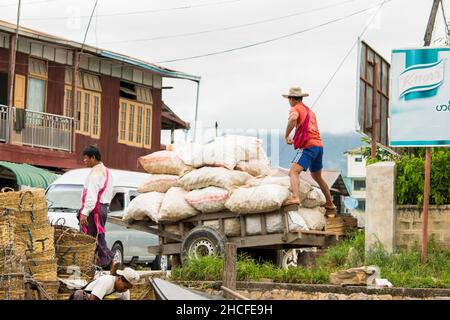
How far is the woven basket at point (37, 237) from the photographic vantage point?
13250mm

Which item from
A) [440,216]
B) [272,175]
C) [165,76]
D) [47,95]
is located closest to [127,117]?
[165,76]

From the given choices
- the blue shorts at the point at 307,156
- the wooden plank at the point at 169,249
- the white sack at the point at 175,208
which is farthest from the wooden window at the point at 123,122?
the blue shorts at the point at 307,156

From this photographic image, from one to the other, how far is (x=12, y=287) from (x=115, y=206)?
11110 mm

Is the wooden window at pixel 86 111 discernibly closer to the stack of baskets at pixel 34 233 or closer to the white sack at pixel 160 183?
the white sack at pixel 160 183

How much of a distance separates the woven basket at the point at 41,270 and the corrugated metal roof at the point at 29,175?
1573 centimetres

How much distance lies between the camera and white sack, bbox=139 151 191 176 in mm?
18239

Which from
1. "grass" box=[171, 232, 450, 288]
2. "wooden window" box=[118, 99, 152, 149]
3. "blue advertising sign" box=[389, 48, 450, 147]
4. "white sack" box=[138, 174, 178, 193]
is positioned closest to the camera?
"grass" box=[171, 232, 450, 288]

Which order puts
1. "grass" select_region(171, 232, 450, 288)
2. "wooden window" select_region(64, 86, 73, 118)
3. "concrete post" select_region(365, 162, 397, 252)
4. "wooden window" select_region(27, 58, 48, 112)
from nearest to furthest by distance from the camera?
"grass" select_region(171, 232, 450, 288), "concrete post" select_region(365, 162, 397, 252), "wooden window" select_region(27, 58, 48, 112), "wooden window" select_region(64, 86, 73, 118)

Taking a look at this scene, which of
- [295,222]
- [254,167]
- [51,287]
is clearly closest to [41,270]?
[51,287]

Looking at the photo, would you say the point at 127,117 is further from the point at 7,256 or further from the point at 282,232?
the point at 7,256

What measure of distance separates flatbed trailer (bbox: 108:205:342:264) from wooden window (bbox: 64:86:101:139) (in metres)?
17.5

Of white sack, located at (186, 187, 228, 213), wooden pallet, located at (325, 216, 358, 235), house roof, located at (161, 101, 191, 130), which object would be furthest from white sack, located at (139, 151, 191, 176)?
house roof, located at (161, 101, 191, 130)

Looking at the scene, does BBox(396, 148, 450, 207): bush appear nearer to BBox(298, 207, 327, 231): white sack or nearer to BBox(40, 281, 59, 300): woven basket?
BBox(298, 207, 327, 231): white sack

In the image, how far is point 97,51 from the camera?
34.1 m
